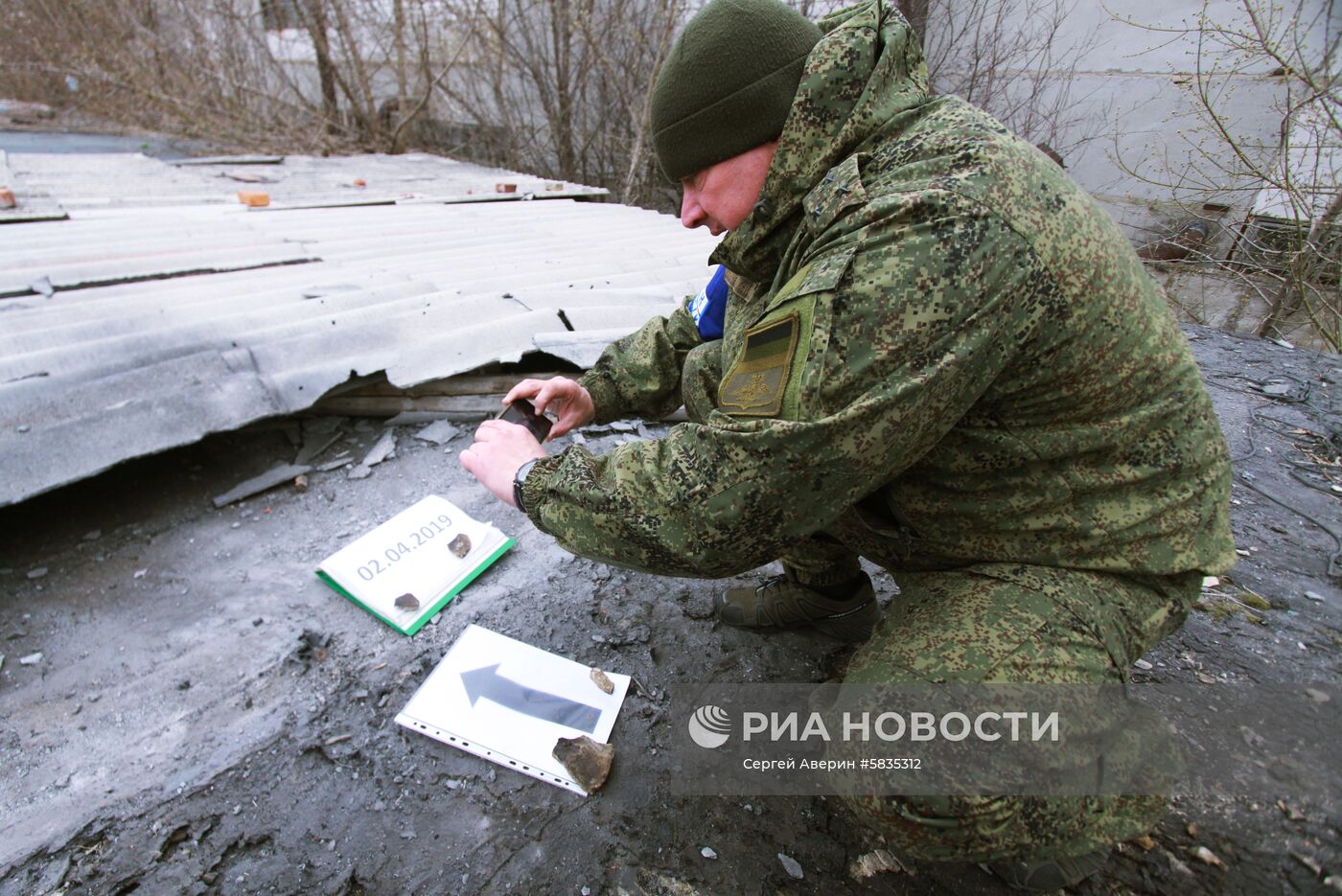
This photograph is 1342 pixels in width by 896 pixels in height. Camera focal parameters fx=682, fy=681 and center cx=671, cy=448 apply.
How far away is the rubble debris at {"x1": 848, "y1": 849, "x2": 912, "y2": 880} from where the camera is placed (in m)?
1.33

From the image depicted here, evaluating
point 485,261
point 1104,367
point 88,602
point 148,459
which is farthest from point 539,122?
point 1104,367

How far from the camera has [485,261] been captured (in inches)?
139

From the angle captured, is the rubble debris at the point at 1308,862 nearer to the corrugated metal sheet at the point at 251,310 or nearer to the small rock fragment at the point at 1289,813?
the small rock fragment at the point at 1289,813

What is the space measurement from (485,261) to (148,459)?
1.78 metres

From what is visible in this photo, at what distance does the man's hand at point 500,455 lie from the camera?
1.36m

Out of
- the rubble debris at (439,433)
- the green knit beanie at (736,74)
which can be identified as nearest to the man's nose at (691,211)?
the green knit beanie at (736,74)

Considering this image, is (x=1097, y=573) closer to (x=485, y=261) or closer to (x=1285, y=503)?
(x=1285, y=503)

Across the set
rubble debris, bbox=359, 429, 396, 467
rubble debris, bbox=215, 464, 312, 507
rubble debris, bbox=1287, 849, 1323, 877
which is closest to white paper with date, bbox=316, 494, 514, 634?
rubble debris, bbox=359, 429, 396, 467

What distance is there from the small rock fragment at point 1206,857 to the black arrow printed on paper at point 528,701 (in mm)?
1244

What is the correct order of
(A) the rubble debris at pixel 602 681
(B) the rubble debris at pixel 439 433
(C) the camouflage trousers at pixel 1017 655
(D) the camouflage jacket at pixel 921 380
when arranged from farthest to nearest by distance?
(B) the rubble debris at pixel 439 433 < (A) the rubble debris at pixel 602 681 < (C) the camouflage trousers at pixel 1017 655 < (D) the camouflage jacket at pixel 921 380

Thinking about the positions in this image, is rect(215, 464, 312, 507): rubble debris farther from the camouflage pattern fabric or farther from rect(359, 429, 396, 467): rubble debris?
the camouflage pattern fabric

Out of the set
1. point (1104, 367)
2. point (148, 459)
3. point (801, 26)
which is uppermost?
point (801, 26)

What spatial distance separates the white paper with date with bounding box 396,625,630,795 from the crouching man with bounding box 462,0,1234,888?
22.5 inches

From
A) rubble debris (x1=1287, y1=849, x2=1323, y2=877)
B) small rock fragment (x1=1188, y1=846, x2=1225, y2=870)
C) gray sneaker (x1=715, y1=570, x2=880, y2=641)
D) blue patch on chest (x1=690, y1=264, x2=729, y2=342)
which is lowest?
small rock fragment (x1=1188, y1=846, x2=1225, y2=870)
